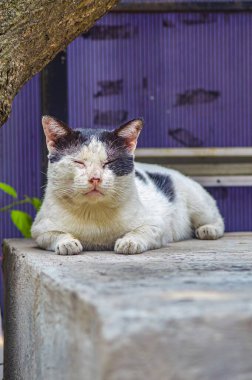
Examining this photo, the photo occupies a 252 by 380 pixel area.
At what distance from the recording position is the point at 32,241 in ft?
13.6

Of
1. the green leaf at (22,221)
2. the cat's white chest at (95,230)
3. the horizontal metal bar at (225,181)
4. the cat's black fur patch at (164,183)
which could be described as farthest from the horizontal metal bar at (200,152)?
the cat's white chest at (95,230)

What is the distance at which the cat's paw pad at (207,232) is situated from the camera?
4250 mm

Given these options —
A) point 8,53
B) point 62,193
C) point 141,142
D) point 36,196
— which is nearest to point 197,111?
point 141,142

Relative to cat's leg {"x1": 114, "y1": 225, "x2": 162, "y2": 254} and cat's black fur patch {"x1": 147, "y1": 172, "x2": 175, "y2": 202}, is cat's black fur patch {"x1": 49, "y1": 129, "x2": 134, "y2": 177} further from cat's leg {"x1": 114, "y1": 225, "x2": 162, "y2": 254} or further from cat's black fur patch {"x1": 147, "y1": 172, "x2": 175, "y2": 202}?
cat's black fur patch {"x1": 147, "y1": 172, "x2": 175, "y2": 202}

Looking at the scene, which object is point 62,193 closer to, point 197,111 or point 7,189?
point 7,189

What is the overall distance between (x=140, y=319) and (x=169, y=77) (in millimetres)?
3223

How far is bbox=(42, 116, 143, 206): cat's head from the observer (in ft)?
11.0

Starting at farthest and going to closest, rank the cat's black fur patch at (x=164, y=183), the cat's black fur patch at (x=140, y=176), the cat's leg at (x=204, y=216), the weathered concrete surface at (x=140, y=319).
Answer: the cat's leg at (x=204, y=216), the cat's black fur patch at (x=164, y=183), the cat's black fur patch at (x=140, y=176), the weathered concrete surface at (x=140, y=319)

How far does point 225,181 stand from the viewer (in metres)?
4.88

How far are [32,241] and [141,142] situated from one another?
1147 millimetres

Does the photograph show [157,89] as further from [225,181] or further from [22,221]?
[22,221]

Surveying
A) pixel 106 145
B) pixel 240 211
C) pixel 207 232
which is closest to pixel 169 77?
pixel 240 211

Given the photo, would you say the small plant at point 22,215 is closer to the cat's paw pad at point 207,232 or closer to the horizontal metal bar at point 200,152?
the horizontal metal bar at point 200,152

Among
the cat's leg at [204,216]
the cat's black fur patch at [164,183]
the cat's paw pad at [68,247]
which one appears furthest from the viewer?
the cat's leg at [204,216]
